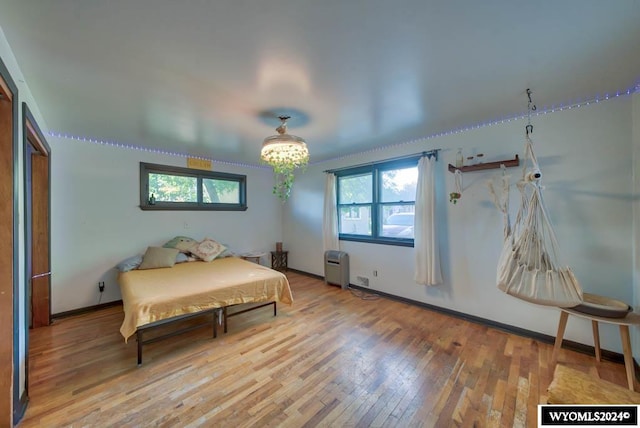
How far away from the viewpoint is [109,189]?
11.8 feet

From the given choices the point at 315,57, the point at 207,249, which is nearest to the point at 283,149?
the point at 315,57

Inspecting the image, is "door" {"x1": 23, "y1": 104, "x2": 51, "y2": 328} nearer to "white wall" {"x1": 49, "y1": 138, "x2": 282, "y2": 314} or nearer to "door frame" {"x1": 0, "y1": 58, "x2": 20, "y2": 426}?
"white wall" {"x1": 49, "y1": 138, "x2": 282, "y2": 314}

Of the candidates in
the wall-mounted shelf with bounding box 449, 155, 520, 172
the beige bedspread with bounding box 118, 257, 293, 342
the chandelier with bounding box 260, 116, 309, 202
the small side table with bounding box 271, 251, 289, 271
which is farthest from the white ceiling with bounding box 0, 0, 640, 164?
the small side table with bounding box 271, 251, 289, 271

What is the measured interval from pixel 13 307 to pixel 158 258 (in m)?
2.21

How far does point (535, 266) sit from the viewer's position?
191cm

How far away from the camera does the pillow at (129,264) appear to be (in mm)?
3398

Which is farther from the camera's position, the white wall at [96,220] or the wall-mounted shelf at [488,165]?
the white wall at [96,220]

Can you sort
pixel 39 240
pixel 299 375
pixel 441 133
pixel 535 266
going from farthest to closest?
pixel 441 133 → pixel 39 240 → pixel 299 375 → pixel 535 266

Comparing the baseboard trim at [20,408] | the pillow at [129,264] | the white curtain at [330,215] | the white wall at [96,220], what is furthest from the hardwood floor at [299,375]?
the white curtain at [330,215]

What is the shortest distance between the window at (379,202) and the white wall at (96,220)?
2931 millimetres

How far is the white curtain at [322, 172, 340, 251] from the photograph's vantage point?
455 cm

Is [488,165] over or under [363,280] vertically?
over

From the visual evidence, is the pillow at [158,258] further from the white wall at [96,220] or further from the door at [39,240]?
the door at [39,240]

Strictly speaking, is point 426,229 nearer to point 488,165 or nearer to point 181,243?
point 488,165
